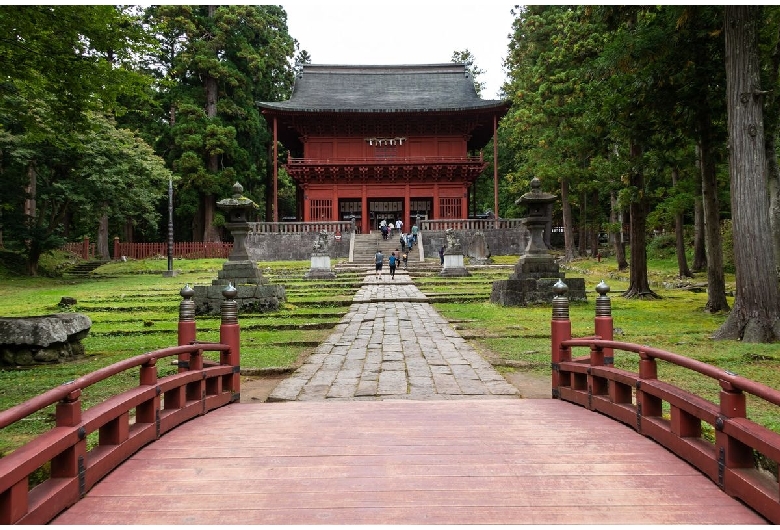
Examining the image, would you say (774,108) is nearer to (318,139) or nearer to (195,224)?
(318,139)

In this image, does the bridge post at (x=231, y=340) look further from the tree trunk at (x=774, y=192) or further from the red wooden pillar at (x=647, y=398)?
the tree trunk at (x=774, y=192)

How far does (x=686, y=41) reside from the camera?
39.9 feet

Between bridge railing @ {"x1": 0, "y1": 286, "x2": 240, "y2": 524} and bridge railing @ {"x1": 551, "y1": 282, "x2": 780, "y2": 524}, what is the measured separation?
141 inches

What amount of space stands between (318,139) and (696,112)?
89.5 ft

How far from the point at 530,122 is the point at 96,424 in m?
26.6

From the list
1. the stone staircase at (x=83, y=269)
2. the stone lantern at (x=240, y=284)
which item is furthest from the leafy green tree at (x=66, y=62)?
the stone staircase at (x=83, y=269)

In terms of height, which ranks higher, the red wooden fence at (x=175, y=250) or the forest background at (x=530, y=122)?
the forest background at (x=530, y=122)

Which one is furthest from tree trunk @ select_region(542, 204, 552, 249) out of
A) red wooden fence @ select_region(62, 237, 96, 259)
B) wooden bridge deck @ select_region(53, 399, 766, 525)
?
red wooden fence @ select_region(62, 237, 96, 259)

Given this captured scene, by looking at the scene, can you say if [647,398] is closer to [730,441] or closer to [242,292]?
[730,441]

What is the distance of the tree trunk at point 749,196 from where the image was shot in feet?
30.9

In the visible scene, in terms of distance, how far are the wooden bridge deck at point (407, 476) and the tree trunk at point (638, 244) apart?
39.5 ft

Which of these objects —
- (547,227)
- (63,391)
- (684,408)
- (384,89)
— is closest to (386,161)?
(384,89)

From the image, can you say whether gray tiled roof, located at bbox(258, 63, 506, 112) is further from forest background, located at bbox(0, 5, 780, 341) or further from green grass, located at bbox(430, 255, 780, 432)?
green grass, located at bbox(430, 255, 780, 432)

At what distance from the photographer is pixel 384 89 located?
4131cm
